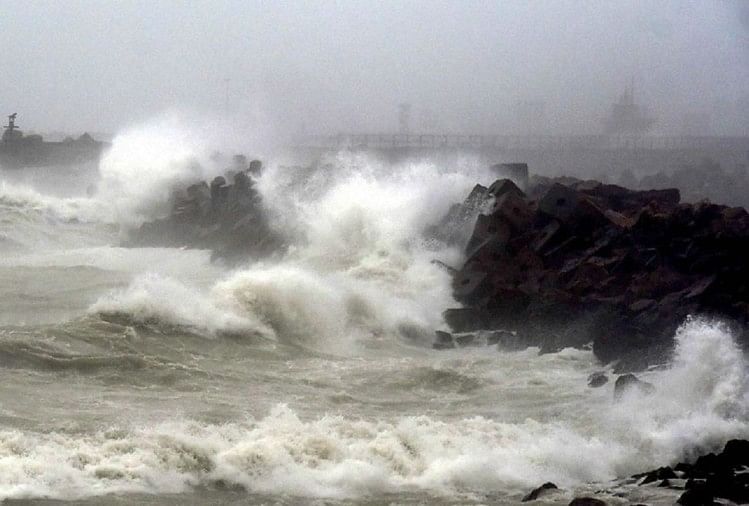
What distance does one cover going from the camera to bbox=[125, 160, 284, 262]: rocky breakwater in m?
26.8

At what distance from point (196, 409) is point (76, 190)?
33.5 m

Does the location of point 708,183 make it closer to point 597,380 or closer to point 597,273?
point 597,273

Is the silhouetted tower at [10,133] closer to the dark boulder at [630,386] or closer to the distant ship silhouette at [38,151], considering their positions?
the distant ship silhouette at [38,151]

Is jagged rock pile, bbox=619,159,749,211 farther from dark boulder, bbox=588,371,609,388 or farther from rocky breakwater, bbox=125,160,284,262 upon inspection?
dark boulder, bbox=588,371,609,388

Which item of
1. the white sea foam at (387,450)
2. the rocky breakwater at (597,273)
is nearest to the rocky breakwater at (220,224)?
the rocky breakwater at (597,273)

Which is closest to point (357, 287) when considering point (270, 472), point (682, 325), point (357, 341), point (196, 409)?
point (357, 341)

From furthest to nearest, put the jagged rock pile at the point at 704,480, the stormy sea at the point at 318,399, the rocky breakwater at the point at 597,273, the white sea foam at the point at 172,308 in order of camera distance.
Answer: the white sea foam at the point at 172,308 < the rocky breakwater at the point at 597,273 < the stormy sea at the point at 318,399 < the jagged rock pile at the point at 704,480

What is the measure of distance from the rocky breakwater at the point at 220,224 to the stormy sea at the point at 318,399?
128 inches

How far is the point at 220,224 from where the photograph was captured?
29.4m

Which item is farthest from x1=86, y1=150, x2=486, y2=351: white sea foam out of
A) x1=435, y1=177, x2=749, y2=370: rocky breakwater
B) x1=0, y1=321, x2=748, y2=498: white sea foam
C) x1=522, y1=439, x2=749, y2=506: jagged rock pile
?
x1=522, y1=439, x2=749, y2=506: jagged rock pile

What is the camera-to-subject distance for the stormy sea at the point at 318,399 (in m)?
9.76

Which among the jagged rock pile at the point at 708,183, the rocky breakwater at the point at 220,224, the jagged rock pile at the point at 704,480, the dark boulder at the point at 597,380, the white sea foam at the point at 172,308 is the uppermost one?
the jagged rock pile at the point at 708,183

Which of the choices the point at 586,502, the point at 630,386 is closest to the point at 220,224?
the point at 630,386

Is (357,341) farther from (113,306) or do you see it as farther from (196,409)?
(196,409)
